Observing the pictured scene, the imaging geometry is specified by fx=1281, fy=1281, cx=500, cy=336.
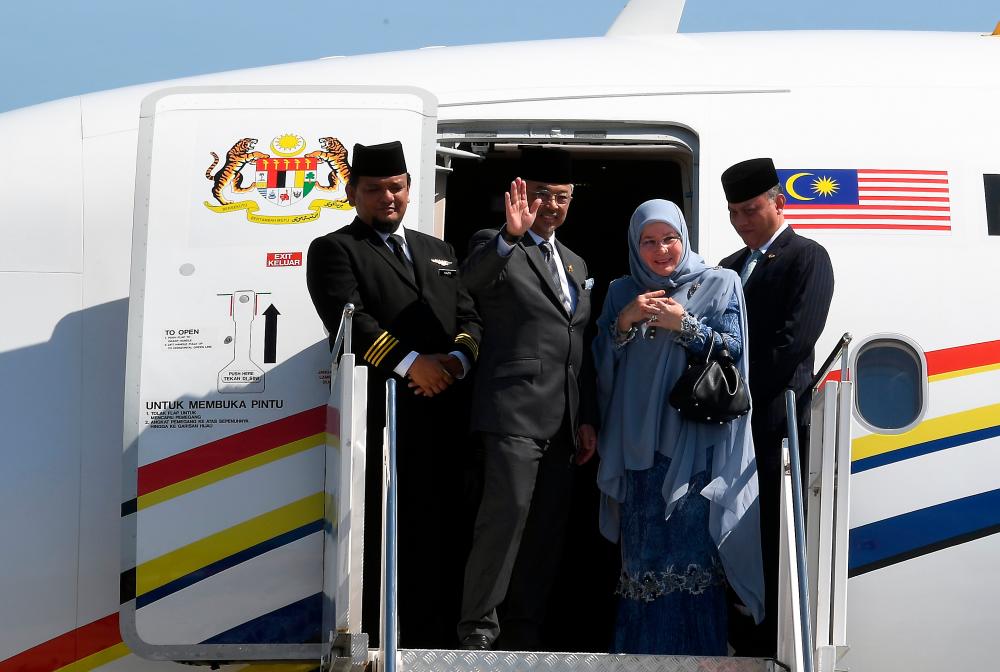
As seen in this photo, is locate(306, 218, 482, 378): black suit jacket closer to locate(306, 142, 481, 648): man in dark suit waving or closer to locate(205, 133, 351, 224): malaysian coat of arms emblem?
locate(306, 142, 481, 648): man in dark suit waving

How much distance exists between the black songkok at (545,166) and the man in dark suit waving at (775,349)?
0.91m

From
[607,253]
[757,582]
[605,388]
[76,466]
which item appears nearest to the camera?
[757,582]

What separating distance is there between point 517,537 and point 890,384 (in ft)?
6.30

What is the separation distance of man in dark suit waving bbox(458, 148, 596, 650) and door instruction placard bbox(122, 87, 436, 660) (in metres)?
0.63

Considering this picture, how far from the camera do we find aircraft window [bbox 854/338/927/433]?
585cm

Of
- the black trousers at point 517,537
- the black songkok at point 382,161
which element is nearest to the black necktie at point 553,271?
the black trousers at point 517,537

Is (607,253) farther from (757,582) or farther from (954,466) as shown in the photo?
(757,582)

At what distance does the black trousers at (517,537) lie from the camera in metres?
5.32

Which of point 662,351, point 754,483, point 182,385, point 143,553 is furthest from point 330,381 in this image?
point 754,483

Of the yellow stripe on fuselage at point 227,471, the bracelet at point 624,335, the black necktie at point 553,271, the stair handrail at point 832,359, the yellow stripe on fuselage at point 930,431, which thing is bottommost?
the yellow stripe on fuselage at point 227,471

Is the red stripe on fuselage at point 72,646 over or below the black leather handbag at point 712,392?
below

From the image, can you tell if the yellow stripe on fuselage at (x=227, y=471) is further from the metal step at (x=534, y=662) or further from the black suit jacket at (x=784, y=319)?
the black suit jacket at (x=784, y=319)

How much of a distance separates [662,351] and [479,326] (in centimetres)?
84

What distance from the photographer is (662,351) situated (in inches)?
209
